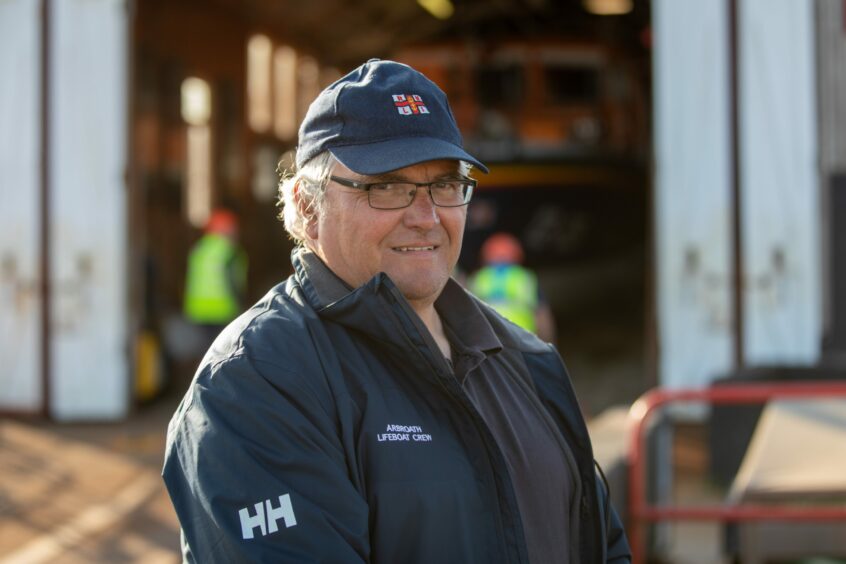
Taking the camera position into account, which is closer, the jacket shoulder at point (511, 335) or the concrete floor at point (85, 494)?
the jacket shoulder at point (511, 335)

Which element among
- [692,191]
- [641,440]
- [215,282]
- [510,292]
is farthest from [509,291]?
[641,440]

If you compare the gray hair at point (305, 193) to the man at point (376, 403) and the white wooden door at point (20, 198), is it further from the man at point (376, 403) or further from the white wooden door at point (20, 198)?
the white wooden door at point (20, 198)

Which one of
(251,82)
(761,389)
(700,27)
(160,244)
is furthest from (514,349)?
(251,82)

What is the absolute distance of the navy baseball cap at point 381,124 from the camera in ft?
7.13

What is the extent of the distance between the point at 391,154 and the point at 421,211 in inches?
5.8

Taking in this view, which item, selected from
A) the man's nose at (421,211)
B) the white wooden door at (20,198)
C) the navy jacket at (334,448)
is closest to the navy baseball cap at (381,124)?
the man's nose at (421,211)

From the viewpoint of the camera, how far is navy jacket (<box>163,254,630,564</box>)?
76.2 inches

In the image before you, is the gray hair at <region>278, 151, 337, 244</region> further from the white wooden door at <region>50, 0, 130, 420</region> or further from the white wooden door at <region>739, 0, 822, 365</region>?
the white wooden door at <region>50, 0, 130, 420</region>

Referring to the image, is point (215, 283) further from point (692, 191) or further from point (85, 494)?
point (692, 191)

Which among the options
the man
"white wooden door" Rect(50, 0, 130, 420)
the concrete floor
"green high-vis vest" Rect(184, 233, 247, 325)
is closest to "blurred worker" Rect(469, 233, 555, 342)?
→ the concrete floor

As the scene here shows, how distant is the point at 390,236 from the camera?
2.27m

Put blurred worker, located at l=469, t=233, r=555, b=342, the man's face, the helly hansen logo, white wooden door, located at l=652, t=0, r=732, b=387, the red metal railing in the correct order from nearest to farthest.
A: the helly hansen logo → the man's face → the red metal railing → blurred worker, located at l=469, t=233, r=555, b=342 → white wooden door, located at l=652, t=0, r=732, b=387

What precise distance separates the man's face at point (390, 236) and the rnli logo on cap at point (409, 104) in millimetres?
97

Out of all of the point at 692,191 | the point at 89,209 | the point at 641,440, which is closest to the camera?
the point at 641,440
